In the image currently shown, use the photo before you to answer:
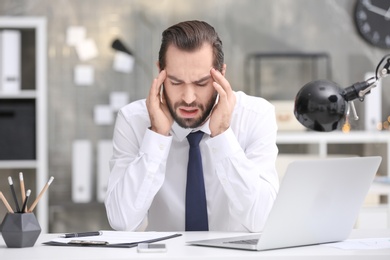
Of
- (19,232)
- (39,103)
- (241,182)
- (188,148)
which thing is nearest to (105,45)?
(39,103)

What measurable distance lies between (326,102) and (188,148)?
700 mm

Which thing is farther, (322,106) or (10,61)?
(10,61)

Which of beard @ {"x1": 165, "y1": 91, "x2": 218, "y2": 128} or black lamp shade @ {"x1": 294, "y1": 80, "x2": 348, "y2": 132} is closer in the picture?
black lamp shade @ {"x1": 294, "y1": 80, "x2": 348, "y2": 132}

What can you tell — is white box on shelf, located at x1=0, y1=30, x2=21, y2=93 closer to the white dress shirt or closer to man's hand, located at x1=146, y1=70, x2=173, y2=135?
the white dress shirt

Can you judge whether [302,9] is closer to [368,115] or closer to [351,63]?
[351,63]

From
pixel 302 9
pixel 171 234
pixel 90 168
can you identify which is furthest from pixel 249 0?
pixel 171 234

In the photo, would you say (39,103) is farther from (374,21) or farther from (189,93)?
(189,93)

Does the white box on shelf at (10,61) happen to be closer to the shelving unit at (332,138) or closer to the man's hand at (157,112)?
the shelving unit at (332,138)

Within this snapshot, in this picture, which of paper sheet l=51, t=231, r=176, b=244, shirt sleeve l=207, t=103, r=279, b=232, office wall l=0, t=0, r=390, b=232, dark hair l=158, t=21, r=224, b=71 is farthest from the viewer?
office wall l=0, t=0, r=390, b=232

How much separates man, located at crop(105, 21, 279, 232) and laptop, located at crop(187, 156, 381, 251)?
35 centimetres

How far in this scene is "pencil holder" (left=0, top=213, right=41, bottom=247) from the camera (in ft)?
5.96

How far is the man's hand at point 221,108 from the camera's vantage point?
229cm

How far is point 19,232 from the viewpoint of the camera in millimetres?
1812

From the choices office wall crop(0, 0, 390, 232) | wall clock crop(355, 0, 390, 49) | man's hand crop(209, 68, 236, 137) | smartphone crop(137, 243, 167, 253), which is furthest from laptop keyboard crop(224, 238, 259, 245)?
wall clock crop(355, 0, 390, 49)
